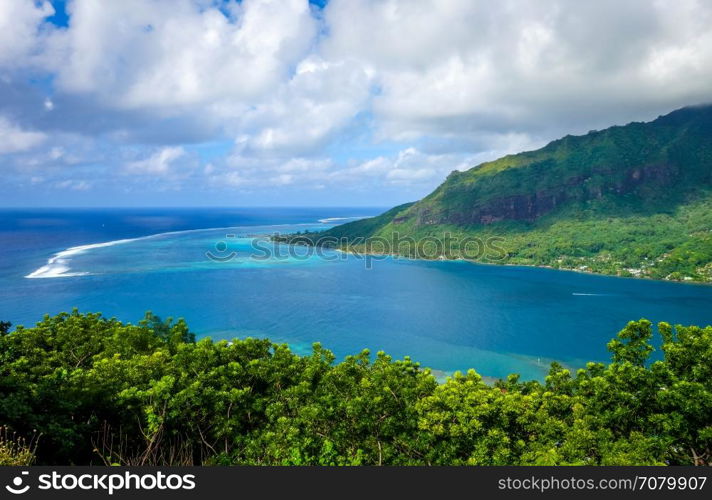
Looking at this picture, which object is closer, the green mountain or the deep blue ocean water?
the deep blue ocean water

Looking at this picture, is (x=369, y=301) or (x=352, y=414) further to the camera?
(x=369, y=301)

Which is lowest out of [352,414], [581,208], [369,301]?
[369,301]

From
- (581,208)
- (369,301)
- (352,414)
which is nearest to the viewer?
(352,414)

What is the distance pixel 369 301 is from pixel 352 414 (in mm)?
65714

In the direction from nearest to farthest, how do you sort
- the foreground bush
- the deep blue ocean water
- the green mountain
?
the foreground bush → the deep blue ocean water → the green mountain

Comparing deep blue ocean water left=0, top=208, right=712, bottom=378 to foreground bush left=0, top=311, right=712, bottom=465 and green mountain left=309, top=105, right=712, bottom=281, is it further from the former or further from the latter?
foreground bush left=0, top=311, right=712, bottom=465

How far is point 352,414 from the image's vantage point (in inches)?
541

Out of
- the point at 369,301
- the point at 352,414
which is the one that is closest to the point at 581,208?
the point at 369,301

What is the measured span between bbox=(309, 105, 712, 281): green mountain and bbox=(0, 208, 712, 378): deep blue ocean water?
21.7 meters

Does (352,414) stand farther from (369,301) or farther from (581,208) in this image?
(581,208)

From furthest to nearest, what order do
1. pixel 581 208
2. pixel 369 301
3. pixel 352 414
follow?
pixel 581 208
pixel 369 301
pixel 352 414

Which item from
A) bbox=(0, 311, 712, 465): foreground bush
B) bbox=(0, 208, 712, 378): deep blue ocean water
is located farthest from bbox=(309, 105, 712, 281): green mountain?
bbox=(0, 311, 712, 465): foreground bush

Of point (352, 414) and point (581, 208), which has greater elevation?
point (581, 208)

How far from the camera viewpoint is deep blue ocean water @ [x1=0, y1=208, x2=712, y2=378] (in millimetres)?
56469
